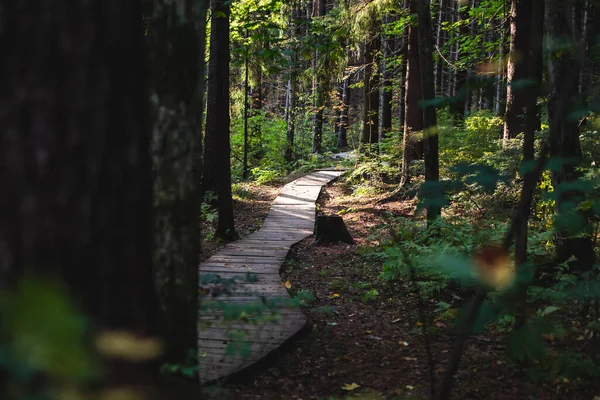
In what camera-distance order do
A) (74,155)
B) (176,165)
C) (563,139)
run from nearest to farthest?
(74,155) < (176,165) < (563,139)

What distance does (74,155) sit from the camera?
1.41 metres

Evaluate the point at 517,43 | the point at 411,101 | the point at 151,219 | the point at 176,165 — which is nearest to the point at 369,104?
the point at 411,101

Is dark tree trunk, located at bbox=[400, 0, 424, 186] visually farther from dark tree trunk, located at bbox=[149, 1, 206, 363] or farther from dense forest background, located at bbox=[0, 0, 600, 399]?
dark tree trunk, located at bbox=[149, 1, 206, 363]

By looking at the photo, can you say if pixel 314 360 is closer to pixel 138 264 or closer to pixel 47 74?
pixel 138 264

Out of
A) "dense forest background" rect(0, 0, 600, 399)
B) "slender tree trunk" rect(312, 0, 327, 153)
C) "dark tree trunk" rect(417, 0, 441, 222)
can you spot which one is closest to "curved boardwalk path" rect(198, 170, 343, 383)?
"dense forest background" rect(0, 0, 600, 399)

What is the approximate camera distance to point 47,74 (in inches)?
53.9

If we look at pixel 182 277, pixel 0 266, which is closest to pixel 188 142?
pixel 182 277

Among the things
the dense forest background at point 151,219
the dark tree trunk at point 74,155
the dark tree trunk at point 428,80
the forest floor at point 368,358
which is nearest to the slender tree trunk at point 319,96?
the dark tree trunk at point 428,80

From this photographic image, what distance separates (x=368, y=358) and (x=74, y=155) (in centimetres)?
389

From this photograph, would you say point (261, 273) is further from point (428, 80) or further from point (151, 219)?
point (151, 219)

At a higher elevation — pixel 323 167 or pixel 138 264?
pixel 138 264

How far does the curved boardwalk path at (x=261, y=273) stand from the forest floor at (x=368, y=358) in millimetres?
151

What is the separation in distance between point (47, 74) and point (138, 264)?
0.65 m

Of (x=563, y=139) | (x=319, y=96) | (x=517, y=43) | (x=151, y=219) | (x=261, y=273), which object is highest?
(x=517, y=43)
